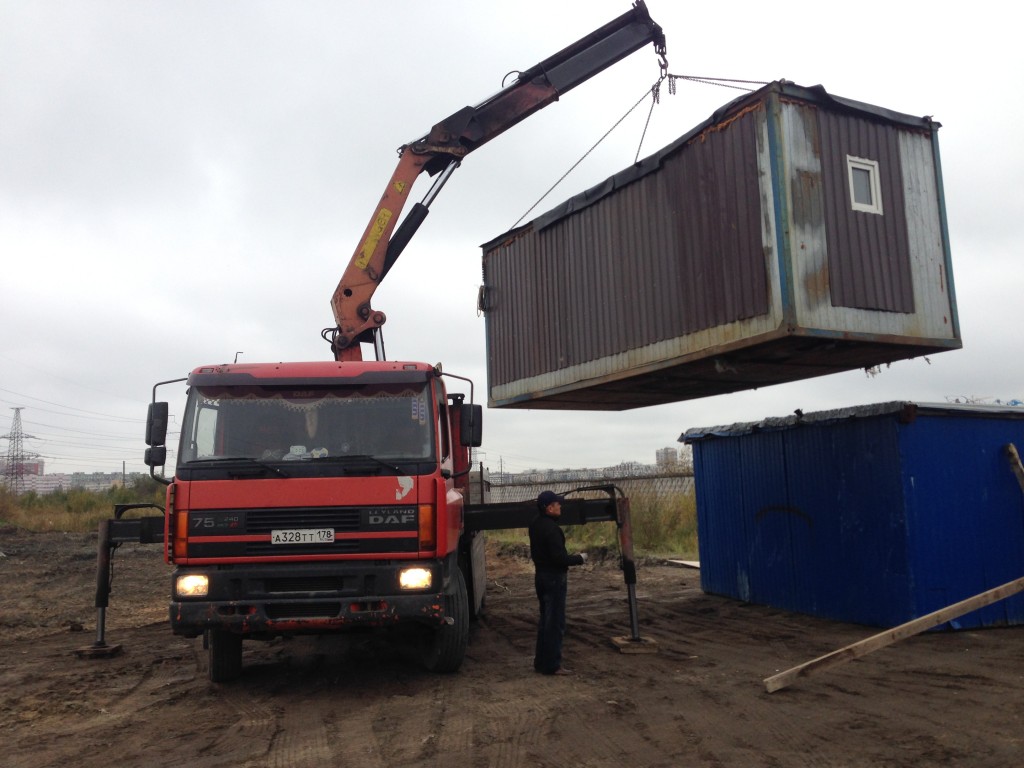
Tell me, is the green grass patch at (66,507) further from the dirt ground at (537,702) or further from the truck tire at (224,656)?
the truck tire at (224,656)

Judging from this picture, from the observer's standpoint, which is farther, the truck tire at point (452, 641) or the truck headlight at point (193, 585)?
the truck tire at point (452, 641)

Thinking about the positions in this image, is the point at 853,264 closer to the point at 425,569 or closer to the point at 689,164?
the point at 689,164

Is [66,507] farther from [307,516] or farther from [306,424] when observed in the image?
[307,516]

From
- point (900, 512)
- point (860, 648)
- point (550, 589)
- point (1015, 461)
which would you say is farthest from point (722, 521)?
point (860, 648)

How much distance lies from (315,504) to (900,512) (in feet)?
20.6

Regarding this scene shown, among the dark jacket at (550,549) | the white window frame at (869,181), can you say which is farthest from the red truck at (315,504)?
the white window frame at (869,181)

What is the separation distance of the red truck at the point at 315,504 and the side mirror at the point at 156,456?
0.06ft

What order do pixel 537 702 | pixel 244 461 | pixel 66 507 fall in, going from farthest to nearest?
pixel 66 507
pixel 244 461
pixel 537 702

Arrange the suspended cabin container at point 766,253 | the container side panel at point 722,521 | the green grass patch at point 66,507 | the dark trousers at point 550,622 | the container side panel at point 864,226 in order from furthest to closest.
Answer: the green grass patch at point 66,507 → the container side panel at point 722,521 → the container side panel at point 864,226 → the suspended cabin container at point 766,253 → the dark trousers at point 550,622

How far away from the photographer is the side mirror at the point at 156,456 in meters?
7.11

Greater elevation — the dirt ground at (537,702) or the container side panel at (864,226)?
the container side panel at (864,226)

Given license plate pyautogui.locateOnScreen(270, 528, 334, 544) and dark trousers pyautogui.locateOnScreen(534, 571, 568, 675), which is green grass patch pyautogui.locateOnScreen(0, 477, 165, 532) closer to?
license plate pyautogui.locateOnScreen(270, 528, 334, 544)

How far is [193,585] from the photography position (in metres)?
6.57

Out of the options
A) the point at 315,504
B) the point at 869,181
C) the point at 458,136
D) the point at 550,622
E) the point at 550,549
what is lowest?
the point at 550,622
